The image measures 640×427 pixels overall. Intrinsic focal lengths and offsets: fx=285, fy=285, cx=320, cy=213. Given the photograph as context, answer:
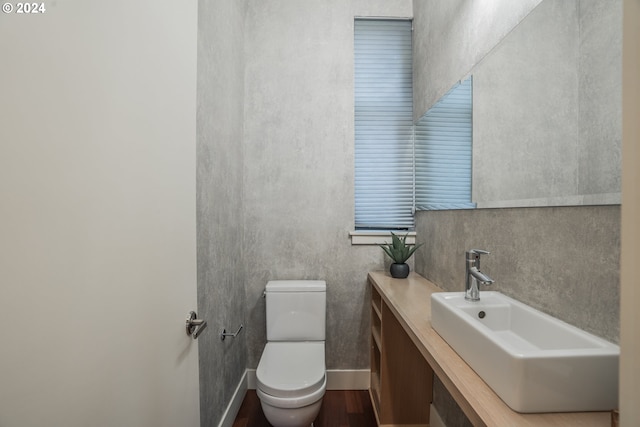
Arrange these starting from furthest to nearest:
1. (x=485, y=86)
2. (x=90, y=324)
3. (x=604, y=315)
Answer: (x=485, y=86) < (x=604, y=315) < (x=90, y=324)

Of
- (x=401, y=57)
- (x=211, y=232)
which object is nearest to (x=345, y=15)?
(x=401, y=57)

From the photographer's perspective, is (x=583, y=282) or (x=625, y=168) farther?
(x=583, y=282)

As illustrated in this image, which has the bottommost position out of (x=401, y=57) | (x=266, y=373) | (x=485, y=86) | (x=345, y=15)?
(x=266, y=373)

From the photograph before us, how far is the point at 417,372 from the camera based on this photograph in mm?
1705

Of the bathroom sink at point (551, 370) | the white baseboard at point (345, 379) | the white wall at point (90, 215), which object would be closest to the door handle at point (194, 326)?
the white wall at point (90, 215)

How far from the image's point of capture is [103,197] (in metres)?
0.58

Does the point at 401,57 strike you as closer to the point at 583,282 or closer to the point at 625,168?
the point at 583,282

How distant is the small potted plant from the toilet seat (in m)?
0.71

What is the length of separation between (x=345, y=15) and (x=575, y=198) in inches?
82.9

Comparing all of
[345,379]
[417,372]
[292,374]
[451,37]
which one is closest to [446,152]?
[451,37]

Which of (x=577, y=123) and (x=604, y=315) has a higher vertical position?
(x=577, y=123)

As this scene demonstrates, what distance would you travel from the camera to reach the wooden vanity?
0.60 meters

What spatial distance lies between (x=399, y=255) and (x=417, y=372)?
0.71 m

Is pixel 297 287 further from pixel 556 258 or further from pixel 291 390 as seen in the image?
pixel 556 258
